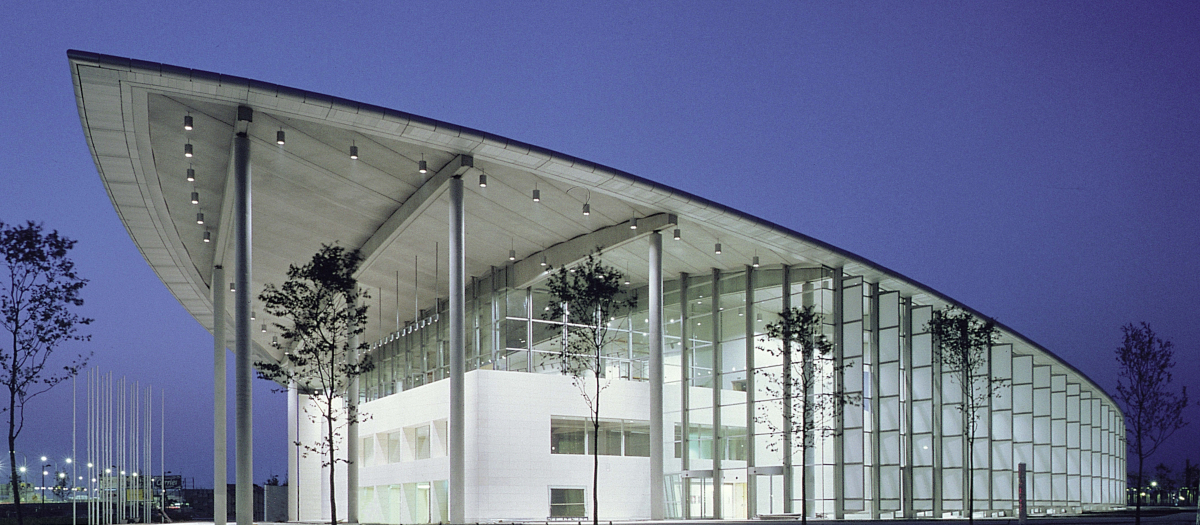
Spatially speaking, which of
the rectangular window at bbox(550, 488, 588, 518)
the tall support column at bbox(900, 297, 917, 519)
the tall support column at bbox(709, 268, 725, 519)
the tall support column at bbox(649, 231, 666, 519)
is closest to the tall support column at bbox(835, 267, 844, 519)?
the tall support column at bbox(900, 297, 917, 519)

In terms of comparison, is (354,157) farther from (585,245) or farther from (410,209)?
(585,245)

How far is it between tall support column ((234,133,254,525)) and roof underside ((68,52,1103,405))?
44.7 inches

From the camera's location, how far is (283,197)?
95.9 feet

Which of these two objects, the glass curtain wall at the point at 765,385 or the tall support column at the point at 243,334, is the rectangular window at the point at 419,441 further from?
the tall support column at the point at 243,334

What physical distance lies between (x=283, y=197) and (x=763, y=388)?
1642 centimetres

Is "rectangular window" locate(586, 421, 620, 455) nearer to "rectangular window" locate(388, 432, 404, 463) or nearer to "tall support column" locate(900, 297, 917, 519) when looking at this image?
"rectangular window" locate(388, 432, 404, 463)

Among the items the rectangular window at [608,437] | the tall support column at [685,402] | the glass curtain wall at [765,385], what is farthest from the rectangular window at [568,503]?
the tall support column at [685,402]

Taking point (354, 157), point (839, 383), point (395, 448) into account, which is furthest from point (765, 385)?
point (354, 157)

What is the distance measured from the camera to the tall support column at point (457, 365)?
82.3 ft

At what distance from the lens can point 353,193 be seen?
29.2 m

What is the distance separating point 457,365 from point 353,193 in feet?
22.0

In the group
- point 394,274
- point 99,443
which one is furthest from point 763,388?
point 99,443

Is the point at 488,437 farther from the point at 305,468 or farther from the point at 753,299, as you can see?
the point at 305,468

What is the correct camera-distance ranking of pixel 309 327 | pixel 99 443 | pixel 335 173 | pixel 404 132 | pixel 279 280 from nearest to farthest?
pixel 309 327
pixel 404 132
pixel 335 173
pixel 99 443
pixel 279 280
